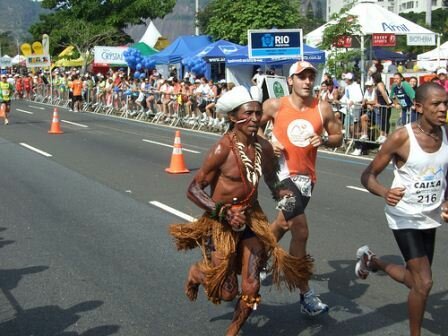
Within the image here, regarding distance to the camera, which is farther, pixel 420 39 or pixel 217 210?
pixel 420 39

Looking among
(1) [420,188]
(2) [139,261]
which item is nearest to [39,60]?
(2) [139,261]

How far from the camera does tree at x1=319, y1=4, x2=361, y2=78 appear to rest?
19516mm

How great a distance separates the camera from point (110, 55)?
39562 millimetres

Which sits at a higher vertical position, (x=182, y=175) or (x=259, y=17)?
(x=259, y=17)

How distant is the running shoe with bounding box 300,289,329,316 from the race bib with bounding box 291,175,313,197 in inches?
31.6

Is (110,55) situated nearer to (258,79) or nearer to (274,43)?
(258,79)

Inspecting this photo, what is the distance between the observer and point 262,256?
4418mm

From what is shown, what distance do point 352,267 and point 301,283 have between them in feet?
6.16

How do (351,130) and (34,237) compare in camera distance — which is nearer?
(34,237)

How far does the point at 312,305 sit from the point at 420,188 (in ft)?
4.11

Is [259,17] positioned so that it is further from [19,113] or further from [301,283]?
[301,283]

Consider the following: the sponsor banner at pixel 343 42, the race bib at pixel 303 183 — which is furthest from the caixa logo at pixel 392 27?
the race bib at pixel 303 183

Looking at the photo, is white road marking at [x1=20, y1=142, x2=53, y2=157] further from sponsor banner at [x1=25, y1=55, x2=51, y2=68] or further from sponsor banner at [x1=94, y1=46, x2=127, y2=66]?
sponsor banner at [x1=25, y1=55, x2=51, y2=68]

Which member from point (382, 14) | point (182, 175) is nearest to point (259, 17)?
point (382, 14)
